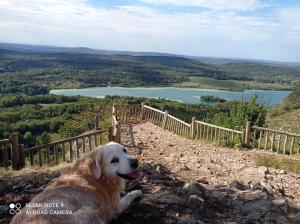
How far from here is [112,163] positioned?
13.9ft

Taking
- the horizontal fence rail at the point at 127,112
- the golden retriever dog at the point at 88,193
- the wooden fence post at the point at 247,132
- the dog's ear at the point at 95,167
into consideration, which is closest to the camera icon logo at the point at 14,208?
the golden retriever dog at the point at 88,193

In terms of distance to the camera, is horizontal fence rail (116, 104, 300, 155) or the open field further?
the open field

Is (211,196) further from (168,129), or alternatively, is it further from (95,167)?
(168,129)

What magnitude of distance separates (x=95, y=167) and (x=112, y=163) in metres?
0.20

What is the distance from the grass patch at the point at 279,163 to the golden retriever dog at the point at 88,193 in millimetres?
6712

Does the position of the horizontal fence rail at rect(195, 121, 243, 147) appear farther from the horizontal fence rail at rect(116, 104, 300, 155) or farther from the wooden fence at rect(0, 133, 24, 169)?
the wooden fence at rect(0, 133, 24, 169)

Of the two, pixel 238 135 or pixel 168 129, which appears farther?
pixel 168 129

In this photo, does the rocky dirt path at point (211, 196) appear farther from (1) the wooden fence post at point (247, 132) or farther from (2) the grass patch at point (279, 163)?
(1) the wooden fence post at point (247, 132)

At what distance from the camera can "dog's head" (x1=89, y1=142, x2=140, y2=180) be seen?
4238mm

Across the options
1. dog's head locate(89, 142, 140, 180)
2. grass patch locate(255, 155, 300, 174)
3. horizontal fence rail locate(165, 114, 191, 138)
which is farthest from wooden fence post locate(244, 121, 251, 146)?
dog's head locate(89, 142, 140, 180)

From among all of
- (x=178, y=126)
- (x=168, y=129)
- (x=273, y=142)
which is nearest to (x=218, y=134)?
(x=273, y=142)

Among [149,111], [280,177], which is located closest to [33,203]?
[280,177]

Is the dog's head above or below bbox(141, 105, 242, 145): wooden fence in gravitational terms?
above

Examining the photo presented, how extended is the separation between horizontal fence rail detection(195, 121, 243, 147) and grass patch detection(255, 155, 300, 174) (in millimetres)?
2082
